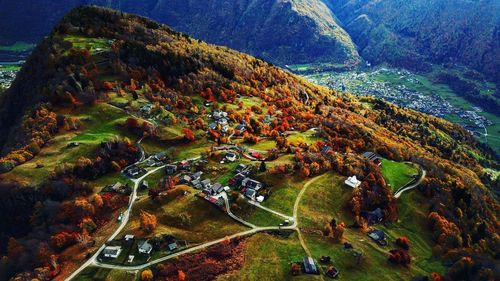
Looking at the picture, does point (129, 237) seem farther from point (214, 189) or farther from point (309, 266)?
point (309, 266)

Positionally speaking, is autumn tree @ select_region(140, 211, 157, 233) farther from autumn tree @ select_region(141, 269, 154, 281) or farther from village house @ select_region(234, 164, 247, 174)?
village house @ select_region(234, 164, 247, 174)

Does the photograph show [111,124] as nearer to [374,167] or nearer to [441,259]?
[374,167]

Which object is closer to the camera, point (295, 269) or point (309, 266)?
point (295, 269)

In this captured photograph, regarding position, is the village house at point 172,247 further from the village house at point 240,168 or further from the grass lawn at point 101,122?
the grass lawn at point 101,122

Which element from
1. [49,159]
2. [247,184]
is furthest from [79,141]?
[247,184]

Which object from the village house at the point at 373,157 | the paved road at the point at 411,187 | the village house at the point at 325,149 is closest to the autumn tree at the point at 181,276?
the village house at the point at 325,149

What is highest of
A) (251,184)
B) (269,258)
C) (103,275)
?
(251,184)

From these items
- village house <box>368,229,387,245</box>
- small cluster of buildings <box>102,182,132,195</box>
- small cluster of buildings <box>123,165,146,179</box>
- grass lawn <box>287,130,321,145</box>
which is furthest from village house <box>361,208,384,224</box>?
small cluster of buildings <box>123,165,146,179</box>
